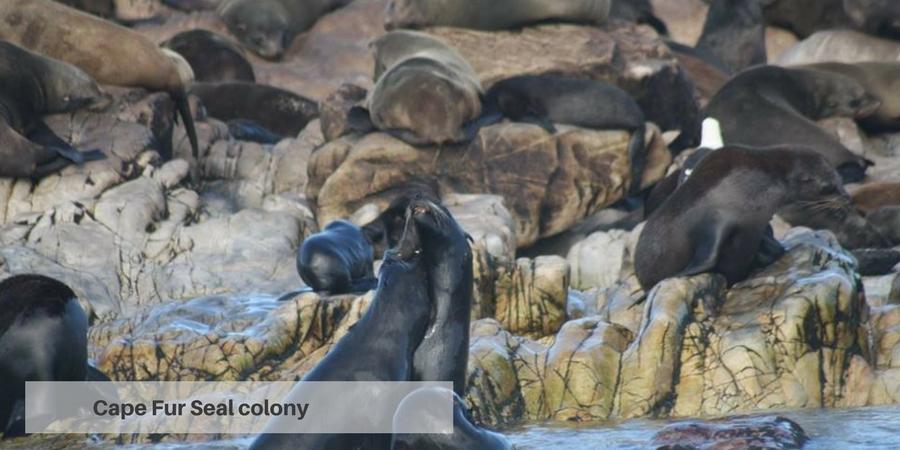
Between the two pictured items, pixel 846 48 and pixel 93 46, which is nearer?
pixel 93 46

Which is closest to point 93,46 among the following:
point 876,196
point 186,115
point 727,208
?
point 186,115

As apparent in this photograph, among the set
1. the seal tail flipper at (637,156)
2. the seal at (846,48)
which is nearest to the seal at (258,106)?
the seal tail flipper at (637,156)

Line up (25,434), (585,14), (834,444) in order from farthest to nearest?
(585,14) < (25,434) < (834,444)

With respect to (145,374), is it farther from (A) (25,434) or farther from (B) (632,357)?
(B) (632,357)

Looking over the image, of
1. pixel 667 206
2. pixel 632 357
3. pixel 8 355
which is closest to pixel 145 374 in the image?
pixel 8 355

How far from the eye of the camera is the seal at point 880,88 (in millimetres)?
18375

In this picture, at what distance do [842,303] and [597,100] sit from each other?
23.2 feet

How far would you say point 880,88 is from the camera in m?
18.5

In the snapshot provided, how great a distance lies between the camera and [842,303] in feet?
29.2

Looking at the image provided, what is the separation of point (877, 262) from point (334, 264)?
413 centimetres

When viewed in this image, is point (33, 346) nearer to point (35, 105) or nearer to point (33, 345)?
point (33, 345)

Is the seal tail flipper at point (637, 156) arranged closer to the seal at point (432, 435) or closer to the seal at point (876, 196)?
the seal at point (876, 196)

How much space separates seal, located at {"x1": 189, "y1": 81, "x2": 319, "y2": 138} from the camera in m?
18.9

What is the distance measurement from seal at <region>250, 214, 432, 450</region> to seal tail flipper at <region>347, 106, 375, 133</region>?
8523 mm
